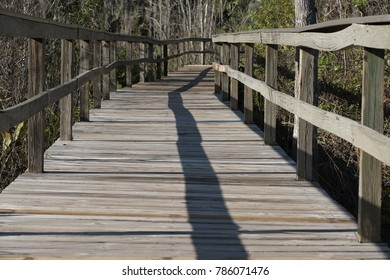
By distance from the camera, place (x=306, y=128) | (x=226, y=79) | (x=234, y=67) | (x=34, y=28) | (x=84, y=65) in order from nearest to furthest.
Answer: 1. (x=34, y=28)
2. (x=306, y=128)
3. (x=84, y=65)
4. (x=234, y=67)
5. (x=226, y=79)

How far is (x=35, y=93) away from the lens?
21.1 ft

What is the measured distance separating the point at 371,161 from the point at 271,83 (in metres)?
3.63

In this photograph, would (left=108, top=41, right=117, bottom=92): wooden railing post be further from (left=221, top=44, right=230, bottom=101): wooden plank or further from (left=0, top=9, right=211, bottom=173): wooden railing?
(left=0, top=9, right=211, bottom=173): wooden railing

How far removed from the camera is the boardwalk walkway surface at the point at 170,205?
4.44 metres

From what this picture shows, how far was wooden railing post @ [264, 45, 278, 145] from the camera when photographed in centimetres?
812

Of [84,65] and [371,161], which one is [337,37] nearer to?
[371,161]

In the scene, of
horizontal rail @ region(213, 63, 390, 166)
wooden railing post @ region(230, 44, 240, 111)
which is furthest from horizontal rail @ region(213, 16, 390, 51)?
wooden railing post @ region(230, 44, 240, 111)

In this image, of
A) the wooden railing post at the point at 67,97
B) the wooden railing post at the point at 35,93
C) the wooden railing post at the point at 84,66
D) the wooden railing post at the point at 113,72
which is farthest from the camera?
the wooden railing post at the point at 113,72

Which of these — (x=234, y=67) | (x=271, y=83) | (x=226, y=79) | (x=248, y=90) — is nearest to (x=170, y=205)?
(x=271, y=83)

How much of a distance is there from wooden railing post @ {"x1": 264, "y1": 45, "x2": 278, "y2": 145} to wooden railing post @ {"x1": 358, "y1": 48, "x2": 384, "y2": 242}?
353cm

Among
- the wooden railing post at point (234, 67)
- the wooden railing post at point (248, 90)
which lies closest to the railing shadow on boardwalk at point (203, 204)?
the wooden railing post at point (248, 90)

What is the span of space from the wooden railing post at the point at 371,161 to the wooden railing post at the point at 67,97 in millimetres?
3876

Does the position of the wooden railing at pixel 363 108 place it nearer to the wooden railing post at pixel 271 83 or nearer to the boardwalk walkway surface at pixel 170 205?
the boardwalk walkway surface at pixel 170 205

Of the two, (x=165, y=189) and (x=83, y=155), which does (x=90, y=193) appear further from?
(x=83, y=155)
